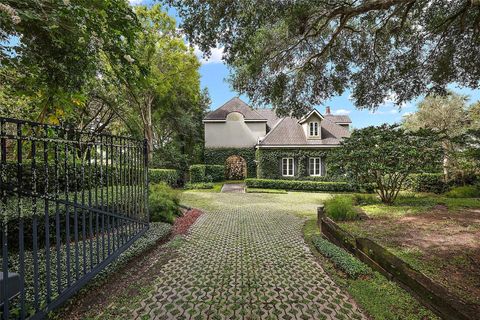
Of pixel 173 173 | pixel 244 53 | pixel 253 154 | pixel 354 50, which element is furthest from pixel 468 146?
pixel 173 173

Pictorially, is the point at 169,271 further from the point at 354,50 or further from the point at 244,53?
the point at 354,50

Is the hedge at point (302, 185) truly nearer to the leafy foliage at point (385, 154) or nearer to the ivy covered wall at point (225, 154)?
the ivy covered wall at point (225, 154)

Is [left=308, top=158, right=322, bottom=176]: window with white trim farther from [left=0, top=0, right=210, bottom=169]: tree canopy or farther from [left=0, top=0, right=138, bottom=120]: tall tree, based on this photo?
[left=0, top=0, right=138, bottom=120]: tall tree

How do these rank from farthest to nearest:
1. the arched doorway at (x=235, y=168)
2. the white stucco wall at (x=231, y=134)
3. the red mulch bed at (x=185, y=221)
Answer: the white stucco wall at (x=231, y=134), the arched doorway at (x=235, y=168), the red mulch bed at (x=185, y=221)

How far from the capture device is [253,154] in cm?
2470

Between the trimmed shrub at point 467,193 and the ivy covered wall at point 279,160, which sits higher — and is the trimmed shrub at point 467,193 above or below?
below

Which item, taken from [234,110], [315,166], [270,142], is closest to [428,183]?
[315,166]

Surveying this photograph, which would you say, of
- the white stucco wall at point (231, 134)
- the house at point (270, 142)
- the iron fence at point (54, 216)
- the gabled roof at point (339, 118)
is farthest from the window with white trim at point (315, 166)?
the iron fence at point (54, 216)

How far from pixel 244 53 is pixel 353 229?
6.82m

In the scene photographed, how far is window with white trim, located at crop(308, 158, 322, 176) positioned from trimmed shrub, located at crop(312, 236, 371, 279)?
1571cm

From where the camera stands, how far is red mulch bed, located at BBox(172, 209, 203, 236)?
7366 mm

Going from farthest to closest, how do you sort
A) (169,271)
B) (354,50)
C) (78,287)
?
(354,50) < (169,271) < (78,287)

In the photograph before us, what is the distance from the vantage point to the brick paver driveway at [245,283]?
328cm

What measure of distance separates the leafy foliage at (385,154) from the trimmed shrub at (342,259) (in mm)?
6426
